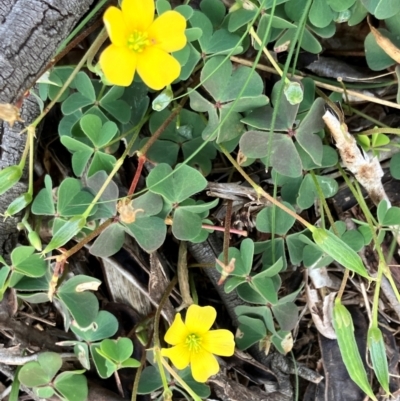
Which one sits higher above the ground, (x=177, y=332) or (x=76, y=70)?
(x=76, y=70)

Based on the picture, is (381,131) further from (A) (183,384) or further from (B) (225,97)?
(A) (183,384)

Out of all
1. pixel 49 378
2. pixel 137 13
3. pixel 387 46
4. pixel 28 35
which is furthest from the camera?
pixel 49 378

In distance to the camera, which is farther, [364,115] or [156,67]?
[364,115]

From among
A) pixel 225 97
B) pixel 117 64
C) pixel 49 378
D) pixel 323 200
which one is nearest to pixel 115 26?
pixel 117 64

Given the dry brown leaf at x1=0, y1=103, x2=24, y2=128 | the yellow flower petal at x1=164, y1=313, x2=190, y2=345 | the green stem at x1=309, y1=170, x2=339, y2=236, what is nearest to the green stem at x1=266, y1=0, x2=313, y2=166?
the green stem at x1=309, y1=170, x2=339, y2=236

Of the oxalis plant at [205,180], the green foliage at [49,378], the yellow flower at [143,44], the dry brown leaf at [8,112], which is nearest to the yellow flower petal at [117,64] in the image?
the yellow flower at [143,44]

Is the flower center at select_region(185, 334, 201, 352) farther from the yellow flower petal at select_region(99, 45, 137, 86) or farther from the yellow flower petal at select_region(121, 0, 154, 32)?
the yellow flower petal at select_region(121, 0, 154, 32)

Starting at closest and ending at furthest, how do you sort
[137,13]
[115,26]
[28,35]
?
[115,26] → [137,13] → [28,35]
